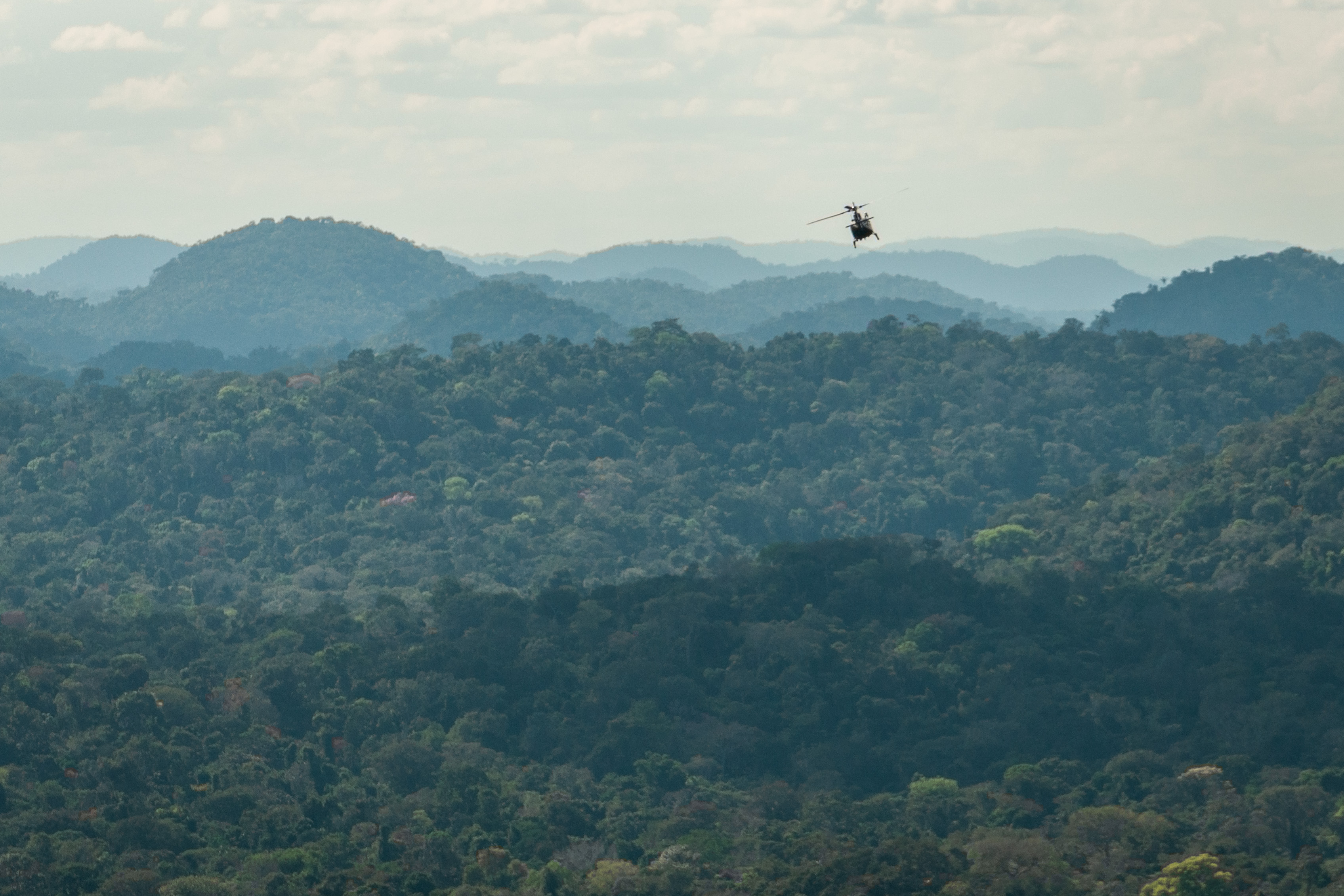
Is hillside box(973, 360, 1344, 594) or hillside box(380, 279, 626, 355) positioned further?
hillside box(380, 279, 626, 355)

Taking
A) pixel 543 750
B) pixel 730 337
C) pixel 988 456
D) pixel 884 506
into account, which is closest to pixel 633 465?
pixel 884 506

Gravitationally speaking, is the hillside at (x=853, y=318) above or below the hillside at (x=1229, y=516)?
above

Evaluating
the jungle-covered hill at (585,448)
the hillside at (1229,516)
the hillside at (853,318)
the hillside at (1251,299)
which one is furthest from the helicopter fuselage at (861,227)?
the hillside at (853,318)

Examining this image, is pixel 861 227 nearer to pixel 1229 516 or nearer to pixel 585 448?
pixel 1229 516

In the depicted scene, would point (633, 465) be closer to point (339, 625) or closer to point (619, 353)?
point (619, 353)

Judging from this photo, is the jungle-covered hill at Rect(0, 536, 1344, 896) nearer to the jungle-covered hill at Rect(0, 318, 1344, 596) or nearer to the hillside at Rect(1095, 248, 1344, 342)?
the jungle-covered hill at Rect(0, 318, 1344, 596)

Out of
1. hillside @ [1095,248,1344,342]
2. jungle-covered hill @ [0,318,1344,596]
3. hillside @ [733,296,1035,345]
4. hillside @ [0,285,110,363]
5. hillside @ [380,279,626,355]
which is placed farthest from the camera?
hillside @ [733,296,1035,345]

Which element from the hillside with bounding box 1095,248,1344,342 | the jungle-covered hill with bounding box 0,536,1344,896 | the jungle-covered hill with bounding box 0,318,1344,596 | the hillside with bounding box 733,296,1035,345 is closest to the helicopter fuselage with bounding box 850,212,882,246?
the jungle-covered hill with bounding box 0,536,1344,896

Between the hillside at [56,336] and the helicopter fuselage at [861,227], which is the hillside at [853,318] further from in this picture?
the helicopter fuselage at [861,227]
